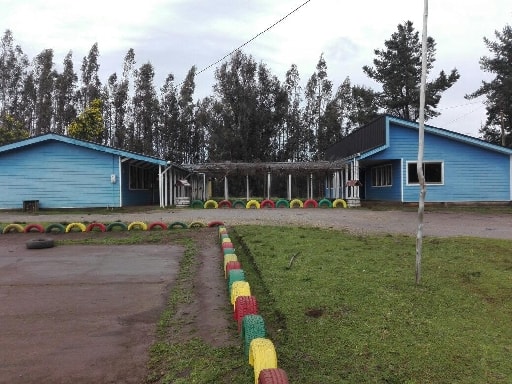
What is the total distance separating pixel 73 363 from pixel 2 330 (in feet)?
4.64

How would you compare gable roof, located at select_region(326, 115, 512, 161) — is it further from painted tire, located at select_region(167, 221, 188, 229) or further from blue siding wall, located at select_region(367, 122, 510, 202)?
painted tire, located at select_region(167, 221, 188, 229)

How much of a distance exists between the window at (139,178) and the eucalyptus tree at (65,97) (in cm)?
3235

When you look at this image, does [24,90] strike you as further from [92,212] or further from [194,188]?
[92,212]

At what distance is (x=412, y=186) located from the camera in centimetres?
2467

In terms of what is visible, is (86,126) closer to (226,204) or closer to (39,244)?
(226,204)

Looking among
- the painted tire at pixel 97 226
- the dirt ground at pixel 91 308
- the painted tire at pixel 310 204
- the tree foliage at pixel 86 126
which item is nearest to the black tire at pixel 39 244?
the dirt ground at pixel 91 308

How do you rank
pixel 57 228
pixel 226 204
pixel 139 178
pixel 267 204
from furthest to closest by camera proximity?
pixel 139 178 < pixel 226 204 < pixel 267 204 < pixel 57 228

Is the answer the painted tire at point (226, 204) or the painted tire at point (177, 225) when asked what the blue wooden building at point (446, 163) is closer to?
the painted tire at point (226, 204)

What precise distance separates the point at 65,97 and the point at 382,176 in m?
43.7

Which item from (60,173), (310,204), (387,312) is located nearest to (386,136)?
(310,204)

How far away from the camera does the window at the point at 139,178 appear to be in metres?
26.3

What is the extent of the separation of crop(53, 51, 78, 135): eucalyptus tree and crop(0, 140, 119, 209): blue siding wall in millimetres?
36293

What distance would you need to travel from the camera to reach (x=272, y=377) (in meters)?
2.92

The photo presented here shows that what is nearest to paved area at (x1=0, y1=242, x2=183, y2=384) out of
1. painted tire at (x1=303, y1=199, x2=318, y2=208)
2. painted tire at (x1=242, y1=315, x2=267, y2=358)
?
painted tire at (x1=242, y1=315, x2=267, y2=358)
